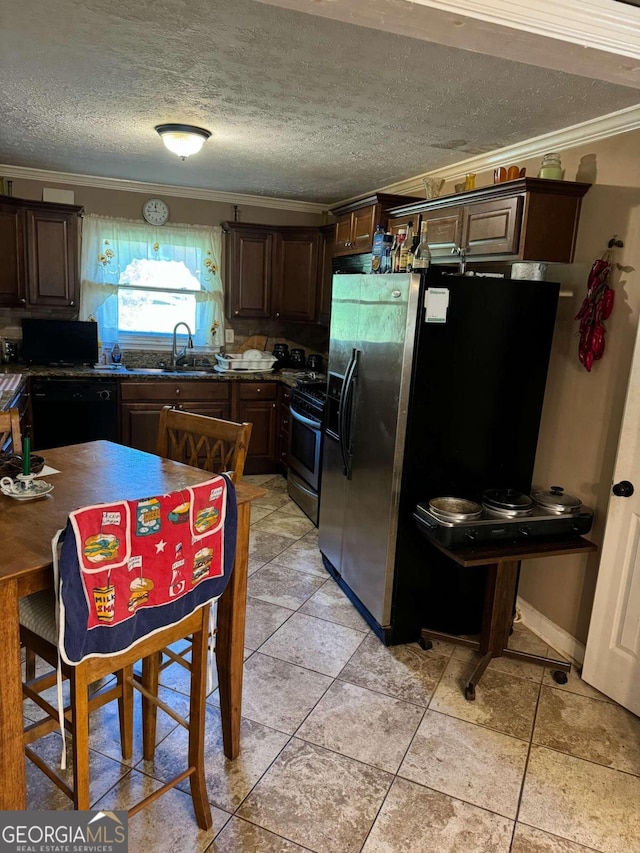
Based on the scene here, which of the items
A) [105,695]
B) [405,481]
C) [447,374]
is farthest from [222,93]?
[105,695]

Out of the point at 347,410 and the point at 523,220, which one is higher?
the point at 523,220

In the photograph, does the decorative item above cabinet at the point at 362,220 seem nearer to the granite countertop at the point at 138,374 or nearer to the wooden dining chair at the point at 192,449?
the granite countertop at the point at 138,374

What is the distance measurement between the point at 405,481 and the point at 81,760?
5.58 feet

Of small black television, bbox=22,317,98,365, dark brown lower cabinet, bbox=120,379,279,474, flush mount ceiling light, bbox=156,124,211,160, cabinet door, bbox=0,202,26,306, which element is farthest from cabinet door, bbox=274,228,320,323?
cabinet door, bbox=0,202,26,306

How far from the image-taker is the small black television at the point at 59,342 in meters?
→ 4.81

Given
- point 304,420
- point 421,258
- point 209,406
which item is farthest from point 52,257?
point 421,258

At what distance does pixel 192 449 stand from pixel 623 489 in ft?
5.65

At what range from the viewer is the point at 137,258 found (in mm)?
5242

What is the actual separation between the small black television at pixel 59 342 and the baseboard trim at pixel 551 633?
151 inches

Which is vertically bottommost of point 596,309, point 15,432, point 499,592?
point 499,592

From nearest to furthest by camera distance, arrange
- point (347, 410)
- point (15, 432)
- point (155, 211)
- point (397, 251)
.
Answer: point (15, 432), point (397, 251), point (347, 410), point (155, 211)

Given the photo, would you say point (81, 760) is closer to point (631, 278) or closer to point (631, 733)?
point (631, 733)

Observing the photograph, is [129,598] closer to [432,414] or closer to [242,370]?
[432,414]

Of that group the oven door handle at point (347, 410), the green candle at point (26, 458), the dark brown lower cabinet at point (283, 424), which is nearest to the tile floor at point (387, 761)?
the oven door handle at point (347, 410)
